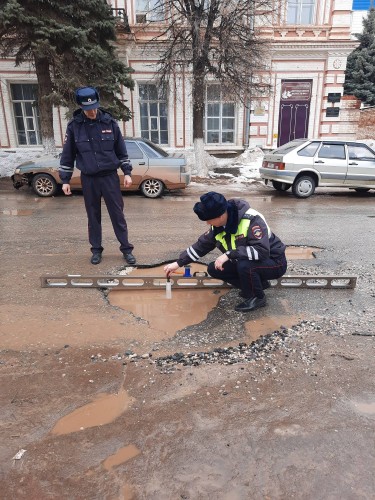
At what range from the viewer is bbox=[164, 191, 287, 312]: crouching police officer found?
330 centimetres

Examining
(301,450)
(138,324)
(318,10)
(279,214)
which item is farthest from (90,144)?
(318,10)

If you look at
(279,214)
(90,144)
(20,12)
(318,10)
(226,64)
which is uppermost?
(318,10)

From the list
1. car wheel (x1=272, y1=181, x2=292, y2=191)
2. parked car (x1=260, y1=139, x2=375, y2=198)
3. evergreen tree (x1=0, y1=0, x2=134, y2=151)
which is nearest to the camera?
parked car (x1=260, y1=139, x2=375, y2=198)

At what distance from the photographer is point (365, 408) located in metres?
2.56

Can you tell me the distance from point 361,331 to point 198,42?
11.7 meters

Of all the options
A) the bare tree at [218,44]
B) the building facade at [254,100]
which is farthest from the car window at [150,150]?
the building facade at [254,100]

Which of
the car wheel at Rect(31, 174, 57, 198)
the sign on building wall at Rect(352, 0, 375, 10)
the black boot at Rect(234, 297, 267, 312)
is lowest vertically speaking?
the black boot at Rect(234, 297, 267, 312)

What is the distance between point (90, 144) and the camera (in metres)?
4.59

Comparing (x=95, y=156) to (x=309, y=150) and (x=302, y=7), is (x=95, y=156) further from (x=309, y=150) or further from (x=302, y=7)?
(x=302, y=7)

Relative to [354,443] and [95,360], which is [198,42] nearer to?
[95,360]

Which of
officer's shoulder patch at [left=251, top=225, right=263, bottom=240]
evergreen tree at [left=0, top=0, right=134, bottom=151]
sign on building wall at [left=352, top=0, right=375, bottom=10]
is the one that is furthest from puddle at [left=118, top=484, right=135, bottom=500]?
sign on building wall at [left=352, top=0, right=375, bottom=10]

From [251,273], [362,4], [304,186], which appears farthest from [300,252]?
[362,4]

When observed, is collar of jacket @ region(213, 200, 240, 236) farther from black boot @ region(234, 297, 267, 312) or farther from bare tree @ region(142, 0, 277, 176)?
bare tree @ region(142, 0, 277, 176)

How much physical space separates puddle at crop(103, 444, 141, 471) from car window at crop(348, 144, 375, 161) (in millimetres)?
10140
